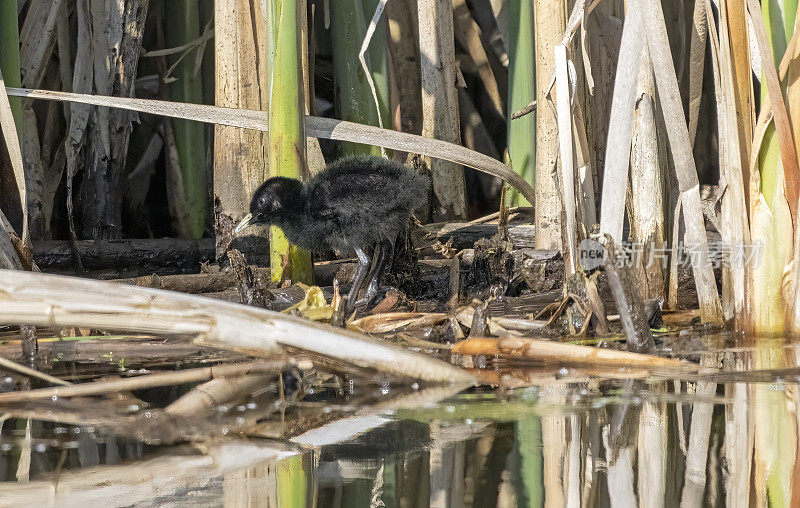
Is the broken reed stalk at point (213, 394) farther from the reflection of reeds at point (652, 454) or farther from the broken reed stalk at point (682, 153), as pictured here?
the broken reed stalk at point (682, 153)

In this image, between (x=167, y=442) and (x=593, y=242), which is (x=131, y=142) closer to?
(x=593, y=242)

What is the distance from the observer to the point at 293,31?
4250mm

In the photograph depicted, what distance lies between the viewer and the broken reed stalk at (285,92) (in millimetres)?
4246

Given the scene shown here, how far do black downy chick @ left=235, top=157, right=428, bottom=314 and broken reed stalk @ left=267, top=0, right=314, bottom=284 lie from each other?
155 mm

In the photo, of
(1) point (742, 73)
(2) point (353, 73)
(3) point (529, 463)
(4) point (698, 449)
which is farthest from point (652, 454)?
(2) point (353, 73)

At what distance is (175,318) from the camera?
95.5 inches

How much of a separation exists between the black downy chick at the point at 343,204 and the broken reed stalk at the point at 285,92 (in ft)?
0.51

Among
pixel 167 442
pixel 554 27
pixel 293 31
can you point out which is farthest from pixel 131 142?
pixel 167 442

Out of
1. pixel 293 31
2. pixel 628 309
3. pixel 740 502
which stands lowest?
pixel 740 502

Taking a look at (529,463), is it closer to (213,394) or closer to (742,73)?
(213,394)

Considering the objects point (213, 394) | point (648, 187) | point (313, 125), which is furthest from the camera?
point (313, 125)

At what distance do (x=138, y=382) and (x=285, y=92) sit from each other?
6.45ft

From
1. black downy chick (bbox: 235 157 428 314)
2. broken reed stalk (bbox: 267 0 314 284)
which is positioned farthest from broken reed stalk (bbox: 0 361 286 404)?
broken reed stalk (bbox: 267 0 314 284)

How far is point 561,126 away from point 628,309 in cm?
72
